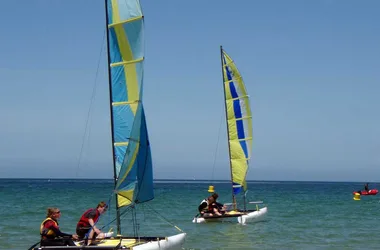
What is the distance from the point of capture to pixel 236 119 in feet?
105

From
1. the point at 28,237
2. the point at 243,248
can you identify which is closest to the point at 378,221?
the point at 243,248

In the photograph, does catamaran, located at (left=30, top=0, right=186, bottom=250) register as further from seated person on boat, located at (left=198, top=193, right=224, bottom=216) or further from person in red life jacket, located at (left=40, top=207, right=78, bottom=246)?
seated person on boat, located at (left=198, top=193, right=224, bottom=216)

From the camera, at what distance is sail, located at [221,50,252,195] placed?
1258 inches

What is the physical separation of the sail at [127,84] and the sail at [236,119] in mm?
15474

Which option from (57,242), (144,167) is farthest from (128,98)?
(57,242)

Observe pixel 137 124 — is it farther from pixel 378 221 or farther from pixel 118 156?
pixel 378 221

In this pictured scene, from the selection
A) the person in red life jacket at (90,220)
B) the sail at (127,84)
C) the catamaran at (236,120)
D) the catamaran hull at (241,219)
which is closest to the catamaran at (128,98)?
the sail at (127,84)

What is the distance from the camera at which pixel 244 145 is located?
32.4 meters

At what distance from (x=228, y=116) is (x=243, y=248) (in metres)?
12.5

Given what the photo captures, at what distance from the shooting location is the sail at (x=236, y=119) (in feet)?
105

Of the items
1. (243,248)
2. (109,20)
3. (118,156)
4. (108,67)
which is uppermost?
(109,20)

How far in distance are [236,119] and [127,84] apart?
1583cm

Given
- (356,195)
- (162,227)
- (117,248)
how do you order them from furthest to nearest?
(356,195) < (162,227) < (117,248)

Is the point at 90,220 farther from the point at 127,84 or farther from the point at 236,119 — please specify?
the point at 236,119
